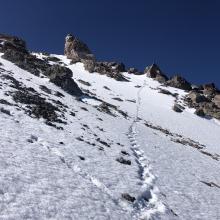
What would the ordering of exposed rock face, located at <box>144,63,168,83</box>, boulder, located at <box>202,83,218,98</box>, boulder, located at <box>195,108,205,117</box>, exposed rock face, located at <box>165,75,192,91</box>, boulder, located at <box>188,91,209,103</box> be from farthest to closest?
exposed rock face, located at <box>144,63,168,83</box> < exposed rock face, located at <box>165,75,192,91</box> < boulder, located at <box>202,83,218,98</box> < boulder, located at <box>188,91,209,103</box> < boulder, located at <box>195,108,205,117</box>

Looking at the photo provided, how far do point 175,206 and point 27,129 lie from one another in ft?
38.2

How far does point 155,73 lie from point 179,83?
1177 centimetres

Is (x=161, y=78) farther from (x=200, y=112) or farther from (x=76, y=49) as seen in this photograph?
(x=200, y=112)

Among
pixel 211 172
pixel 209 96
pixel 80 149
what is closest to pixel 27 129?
pixel 80 149

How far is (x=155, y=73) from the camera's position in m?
124

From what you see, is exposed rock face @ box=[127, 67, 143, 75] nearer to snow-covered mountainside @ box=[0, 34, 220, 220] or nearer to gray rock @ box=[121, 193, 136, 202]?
snow-covered mountainside @ box=[0, 34, 220, 220]

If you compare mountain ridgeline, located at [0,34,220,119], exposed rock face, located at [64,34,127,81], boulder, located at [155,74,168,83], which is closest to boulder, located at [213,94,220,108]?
mountain ridgeline, located at [0,34,220,119]

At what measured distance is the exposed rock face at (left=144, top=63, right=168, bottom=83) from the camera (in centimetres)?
11856

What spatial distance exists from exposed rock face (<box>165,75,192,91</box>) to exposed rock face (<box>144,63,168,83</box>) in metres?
2.90

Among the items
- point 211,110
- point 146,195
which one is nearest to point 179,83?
point 211,110

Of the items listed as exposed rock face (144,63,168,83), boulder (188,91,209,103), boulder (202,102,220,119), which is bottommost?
boulder (202,102,220,119)

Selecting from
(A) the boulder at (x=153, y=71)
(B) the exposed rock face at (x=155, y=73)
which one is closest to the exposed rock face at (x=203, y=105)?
(B) the exposed rock face at (x=155, y=73)

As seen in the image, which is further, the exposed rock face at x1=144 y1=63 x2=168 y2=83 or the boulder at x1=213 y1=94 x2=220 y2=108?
the exposed rock face at x1=144 y1=63 x2=168 y2=83

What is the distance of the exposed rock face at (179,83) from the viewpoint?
374ft
